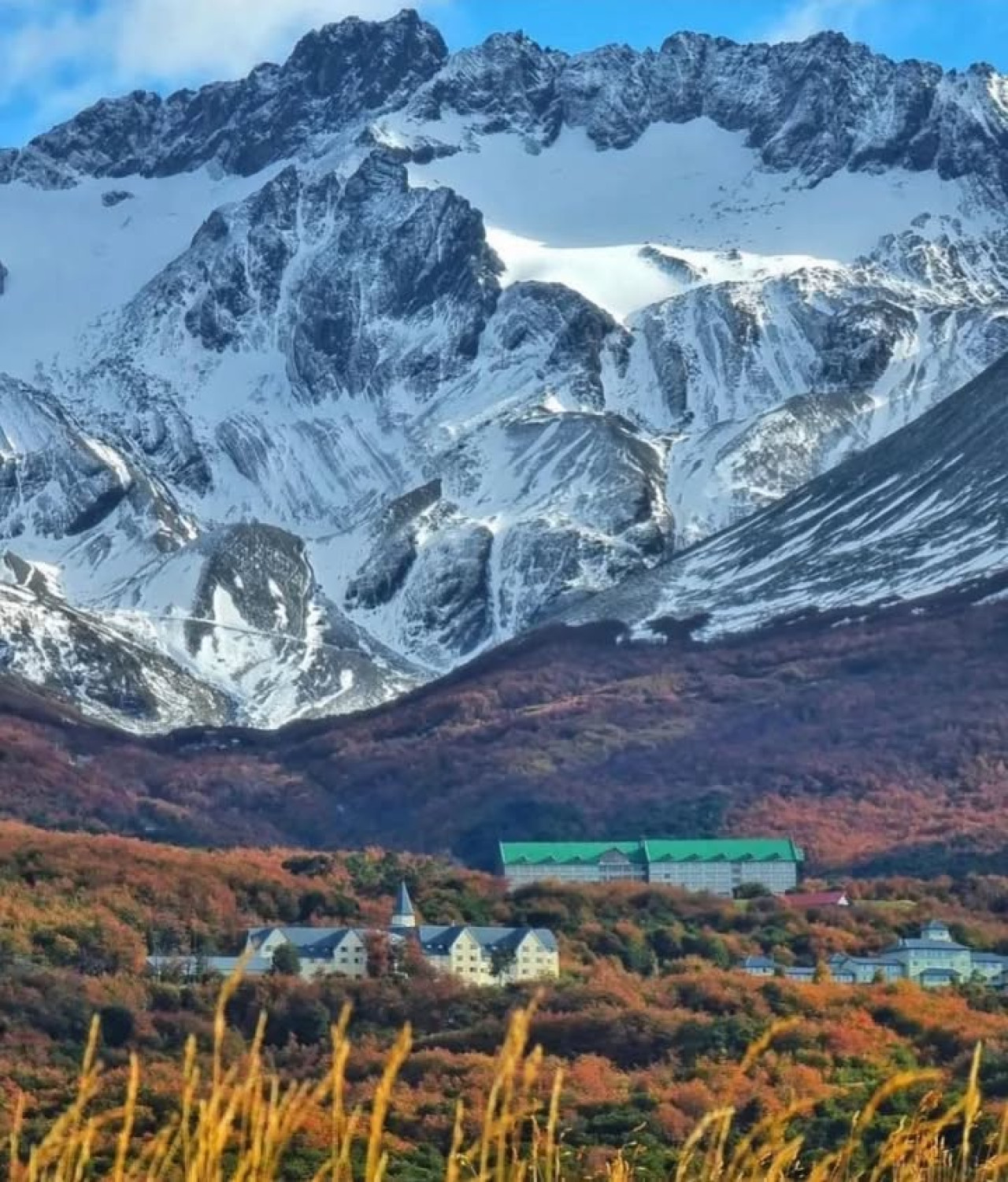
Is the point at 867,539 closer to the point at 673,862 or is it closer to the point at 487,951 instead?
the point at 673,862

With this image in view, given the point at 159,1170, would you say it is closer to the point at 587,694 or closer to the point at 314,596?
the point at 587,694

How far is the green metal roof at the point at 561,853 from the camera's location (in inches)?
3716

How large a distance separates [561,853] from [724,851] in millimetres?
5955

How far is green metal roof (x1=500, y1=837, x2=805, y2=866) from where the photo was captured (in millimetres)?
93062

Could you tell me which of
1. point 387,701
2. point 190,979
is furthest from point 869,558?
point 190,979

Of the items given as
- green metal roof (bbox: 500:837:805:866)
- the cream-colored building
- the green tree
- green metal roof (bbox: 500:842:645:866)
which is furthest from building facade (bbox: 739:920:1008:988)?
green metal roof (bbox: 500:842:645:866)

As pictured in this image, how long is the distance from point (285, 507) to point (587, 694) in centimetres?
6909

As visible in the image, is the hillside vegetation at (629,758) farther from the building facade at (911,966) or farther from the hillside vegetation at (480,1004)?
the building facade at (911,966)

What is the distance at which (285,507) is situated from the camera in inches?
7820

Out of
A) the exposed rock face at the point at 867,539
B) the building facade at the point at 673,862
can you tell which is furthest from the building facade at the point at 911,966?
the exposed rock face at the point at 867,539

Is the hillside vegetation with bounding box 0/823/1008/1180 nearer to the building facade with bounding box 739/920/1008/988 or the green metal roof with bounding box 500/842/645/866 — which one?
the building facade with bounding box 739/920/1008/988

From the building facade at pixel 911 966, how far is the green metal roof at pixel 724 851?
94.1 ft

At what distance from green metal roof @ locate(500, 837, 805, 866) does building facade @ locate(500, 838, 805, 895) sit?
3 cm

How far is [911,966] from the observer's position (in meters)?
61.1
